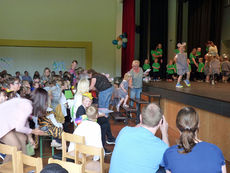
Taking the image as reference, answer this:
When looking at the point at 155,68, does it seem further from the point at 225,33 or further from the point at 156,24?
the point at 225,33

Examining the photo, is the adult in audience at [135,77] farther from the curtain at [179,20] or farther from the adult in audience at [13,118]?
the curtain at [179,20]

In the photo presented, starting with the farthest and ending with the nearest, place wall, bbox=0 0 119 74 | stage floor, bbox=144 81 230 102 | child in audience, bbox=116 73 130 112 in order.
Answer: wall, bbox=0 0 119 74
child in audience, bbox=116 73 130 112
stage floor, bbox=144 81 230 102

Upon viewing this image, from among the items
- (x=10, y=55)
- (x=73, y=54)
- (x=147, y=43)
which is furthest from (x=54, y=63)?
(x=147, y=43)

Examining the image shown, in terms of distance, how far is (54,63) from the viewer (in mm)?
12656

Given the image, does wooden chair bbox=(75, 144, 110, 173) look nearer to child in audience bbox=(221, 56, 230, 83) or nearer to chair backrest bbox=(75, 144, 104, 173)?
chair backrest bbox=(75, 144, 104, 173)

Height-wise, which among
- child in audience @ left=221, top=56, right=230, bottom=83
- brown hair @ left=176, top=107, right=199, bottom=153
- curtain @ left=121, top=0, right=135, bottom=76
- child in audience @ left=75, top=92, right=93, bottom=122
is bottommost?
child in audience @ left=75, top=92, right=93, bottom=122

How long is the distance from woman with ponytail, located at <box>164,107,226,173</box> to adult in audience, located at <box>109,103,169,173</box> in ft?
0.27

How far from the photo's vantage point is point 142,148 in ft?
5.75

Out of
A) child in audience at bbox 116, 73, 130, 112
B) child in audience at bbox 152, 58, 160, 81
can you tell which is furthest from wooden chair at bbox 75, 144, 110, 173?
child in audience at bbox 152, 58, 160, 81

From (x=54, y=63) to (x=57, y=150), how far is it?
884 centimetres

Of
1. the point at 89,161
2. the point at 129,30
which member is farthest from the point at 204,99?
the point at 129,30

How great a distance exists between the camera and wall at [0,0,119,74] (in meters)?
12.0

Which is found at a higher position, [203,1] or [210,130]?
[203,1]

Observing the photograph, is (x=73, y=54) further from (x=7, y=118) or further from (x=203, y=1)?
(x=7, y=118)
